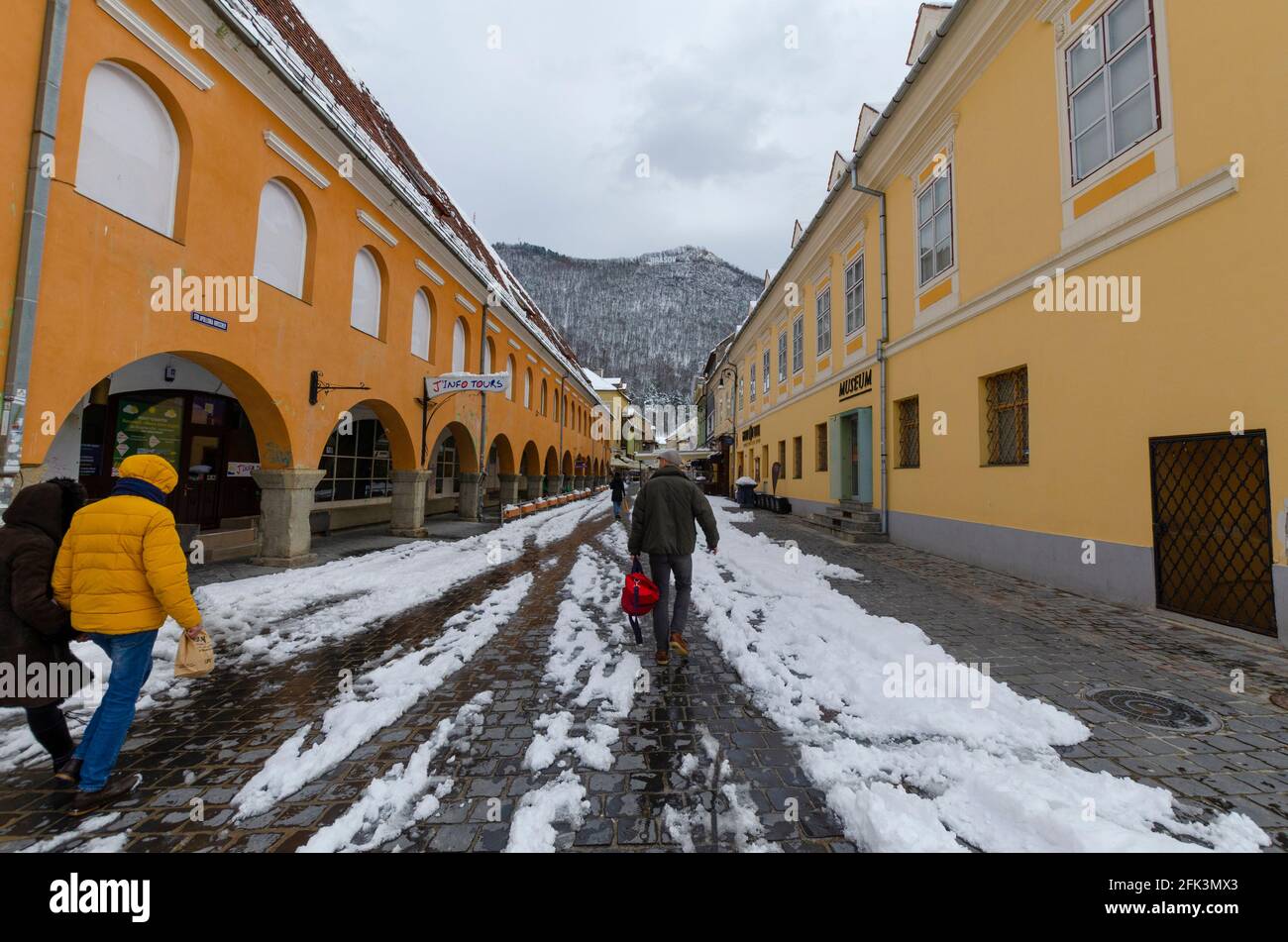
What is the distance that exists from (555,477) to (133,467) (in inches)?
1040

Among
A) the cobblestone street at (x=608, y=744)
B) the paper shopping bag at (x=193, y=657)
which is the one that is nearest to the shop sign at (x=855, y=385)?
the cobblestone street at (x=608, y=744)

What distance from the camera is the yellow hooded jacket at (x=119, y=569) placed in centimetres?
239

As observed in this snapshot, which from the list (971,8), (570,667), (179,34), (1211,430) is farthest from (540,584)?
(971,8)

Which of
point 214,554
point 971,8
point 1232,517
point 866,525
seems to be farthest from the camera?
point 866,525

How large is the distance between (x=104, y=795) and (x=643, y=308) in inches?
4843

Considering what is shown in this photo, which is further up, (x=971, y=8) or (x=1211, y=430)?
(x=971, y=8)

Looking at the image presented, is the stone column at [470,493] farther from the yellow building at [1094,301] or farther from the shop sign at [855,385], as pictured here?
the yellow building at [1094,301]

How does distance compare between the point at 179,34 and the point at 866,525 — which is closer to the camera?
the point at 179,34

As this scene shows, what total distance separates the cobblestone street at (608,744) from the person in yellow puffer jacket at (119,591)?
Result: 221 millimetres

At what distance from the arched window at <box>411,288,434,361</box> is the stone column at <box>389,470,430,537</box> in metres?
3.02

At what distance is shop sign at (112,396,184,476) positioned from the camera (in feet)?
28.3

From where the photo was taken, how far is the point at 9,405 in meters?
4.59

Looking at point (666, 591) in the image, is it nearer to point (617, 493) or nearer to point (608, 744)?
point (608, 744)
